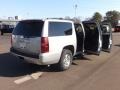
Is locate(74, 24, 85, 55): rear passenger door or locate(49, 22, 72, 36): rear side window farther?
locate(74, 24, 85, 55): rear passenger door

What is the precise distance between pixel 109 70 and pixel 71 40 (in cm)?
185

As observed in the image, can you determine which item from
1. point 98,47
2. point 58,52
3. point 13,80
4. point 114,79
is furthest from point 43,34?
point 98,47

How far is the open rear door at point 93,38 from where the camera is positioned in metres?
12.2

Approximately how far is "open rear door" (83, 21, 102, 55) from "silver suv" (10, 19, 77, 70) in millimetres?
2283

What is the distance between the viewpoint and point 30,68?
1011 centimetres

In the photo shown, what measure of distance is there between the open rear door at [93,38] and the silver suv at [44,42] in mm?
2283

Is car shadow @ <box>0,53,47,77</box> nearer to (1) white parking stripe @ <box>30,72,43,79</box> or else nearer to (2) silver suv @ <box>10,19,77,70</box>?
(1) white parking stripe @ <box>30,72,43,79</box>

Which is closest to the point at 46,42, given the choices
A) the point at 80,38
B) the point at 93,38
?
the point at 80,38

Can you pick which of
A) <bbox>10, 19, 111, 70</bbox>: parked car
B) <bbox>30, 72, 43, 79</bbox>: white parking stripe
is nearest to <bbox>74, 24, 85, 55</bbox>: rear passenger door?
<bbox>10, 19, 111, 70</bbox>: parked car

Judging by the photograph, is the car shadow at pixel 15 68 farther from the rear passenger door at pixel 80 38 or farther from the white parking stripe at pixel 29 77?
the rear passenger door at pixel 80 38

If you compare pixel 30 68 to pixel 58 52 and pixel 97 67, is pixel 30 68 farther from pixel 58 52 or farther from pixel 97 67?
pixel 97 67

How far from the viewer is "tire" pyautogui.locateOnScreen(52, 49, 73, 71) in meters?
9.70

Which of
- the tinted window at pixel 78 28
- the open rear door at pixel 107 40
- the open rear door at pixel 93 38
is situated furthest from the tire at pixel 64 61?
the open rear door at pixel 107 40

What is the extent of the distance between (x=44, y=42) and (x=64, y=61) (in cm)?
153
